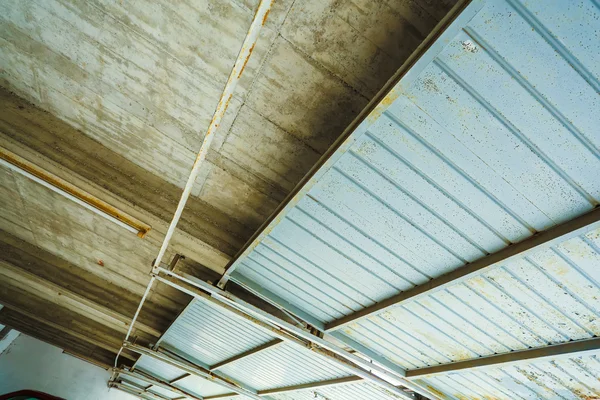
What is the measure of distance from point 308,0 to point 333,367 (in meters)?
5.75

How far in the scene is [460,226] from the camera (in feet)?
8.66

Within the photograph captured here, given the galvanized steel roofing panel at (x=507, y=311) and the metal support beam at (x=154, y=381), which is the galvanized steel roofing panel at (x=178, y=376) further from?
the galvanized steel roofing panel at (x=507, y=311)

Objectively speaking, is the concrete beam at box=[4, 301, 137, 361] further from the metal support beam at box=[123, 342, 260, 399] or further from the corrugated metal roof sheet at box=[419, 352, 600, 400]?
the corrugated metal roof sheet at box=[419, 352, 600, 400]

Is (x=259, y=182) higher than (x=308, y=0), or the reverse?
(x=308, y=0)

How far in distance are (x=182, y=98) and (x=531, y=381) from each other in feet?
17.9

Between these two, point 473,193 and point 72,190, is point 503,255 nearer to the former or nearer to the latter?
point 473,193

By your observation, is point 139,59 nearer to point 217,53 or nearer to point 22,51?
point 217,53

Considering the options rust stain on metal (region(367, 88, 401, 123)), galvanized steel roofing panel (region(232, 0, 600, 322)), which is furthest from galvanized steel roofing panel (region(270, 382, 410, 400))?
rust stain on metal (region(367, 88, 401, 123))

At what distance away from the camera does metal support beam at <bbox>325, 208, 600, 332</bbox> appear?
221 cm

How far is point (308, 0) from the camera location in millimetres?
2252

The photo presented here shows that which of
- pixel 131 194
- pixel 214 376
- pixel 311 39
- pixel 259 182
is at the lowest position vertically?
pixel 214 376

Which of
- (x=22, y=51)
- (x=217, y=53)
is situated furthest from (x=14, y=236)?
(x=217, y=53)

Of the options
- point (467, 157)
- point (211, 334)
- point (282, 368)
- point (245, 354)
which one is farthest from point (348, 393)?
point (467, 157)

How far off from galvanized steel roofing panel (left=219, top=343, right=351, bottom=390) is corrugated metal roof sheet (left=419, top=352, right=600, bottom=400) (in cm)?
185
